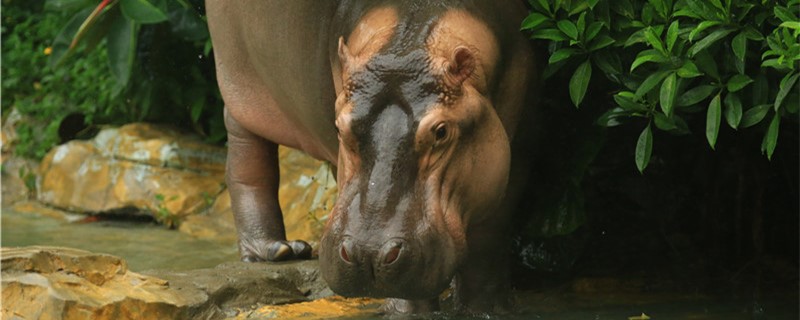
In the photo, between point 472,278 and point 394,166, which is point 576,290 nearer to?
point 472,278

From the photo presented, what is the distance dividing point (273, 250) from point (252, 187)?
50 cm

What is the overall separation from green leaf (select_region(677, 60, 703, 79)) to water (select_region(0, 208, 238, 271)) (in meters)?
3.16

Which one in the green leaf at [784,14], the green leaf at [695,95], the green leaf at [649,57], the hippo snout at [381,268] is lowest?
the hippo snout at [381,268]

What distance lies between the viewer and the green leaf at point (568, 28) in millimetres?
4699

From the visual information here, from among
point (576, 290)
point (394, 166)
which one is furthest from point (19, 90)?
point (394, 166)

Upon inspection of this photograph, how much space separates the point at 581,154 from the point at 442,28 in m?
1.08

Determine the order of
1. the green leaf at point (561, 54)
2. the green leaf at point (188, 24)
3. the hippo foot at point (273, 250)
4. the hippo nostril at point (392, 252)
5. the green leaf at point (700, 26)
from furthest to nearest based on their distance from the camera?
the green leaf at point (188, 24), the hippo foot at point (273, 250), the green leaf at point (561, 54), the green leaf at point (700, 26), the hippo nostril at point (392, 252)

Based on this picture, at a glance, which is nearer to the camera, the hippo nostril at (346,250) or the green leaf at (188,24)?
the hippo nostril at (346,250)

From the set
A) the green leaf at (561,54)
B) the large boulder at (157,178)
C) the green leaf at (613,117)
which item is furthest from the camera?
the large boulder at (157,178)

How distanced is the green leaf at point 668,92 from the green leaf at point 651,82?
43mm

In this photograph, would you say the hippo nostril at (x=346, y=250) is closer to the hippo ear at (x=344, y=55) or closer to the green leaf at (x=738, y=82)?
the hippo ear at (x=344, y=55)

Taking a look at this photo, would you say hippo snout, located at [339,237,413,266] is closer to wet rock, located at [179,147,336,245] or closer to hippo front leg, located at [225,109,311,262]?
hippo front leg, located at [225,109,311,262]

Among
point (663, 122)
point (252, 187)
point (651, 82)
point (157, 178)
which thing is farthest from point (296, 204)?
point (651, 82)

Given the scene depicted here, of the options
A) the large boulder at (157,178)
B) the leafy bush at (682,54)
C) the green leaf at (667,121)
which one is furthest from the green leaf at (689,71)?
the large boulder at (157,178)
